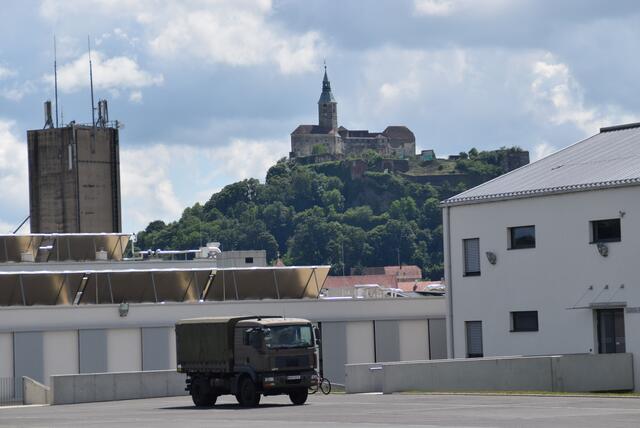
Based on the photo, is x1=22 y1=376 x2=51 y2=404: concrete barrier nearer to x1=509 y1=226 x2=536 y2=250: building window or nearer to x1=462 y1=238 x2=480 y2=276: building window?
x1=462 y1=238 x2=480 y2=276: building window

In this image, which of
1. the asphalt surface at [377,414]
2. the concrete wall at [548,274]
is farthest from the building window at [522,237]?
the asphalt surface at [377,414]

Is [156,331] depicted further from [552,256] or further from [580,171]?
[580,171]


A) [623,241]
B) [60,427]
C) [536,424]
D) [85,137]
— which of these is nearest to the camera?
[536,424]

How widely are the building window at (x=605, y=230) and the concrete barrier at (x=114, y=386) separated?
15.0 m

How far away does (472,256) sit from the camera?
5628 cm

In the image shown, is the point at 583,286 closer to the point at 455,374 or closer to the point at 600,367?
the point at 600,367

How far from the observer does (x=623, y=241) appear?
49688 millimetres

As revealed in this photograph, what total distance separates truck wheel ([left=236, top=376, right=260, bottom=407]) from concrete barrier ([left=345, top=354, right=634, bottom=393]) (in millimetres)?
5755

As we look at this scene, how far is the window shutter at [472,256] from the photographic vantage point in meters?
55.9

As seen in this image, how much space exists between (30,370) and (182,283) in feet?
27.3

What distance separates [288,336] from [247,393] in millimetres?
1864

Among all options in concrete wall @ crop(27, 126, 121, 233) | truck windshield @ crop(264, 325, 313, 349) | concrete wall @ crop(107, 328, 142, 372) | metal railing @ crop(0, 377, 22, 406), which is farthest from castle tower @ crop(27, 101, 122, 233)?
truck windshield @ crop(264, 325, 313, 349)

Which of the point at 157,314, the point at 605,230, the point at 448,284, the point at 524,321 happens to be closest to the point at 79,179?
the point at 157,314

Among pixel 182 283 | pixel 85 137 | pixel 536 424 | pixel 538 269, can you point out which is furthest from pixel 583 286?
pixel 85 137
